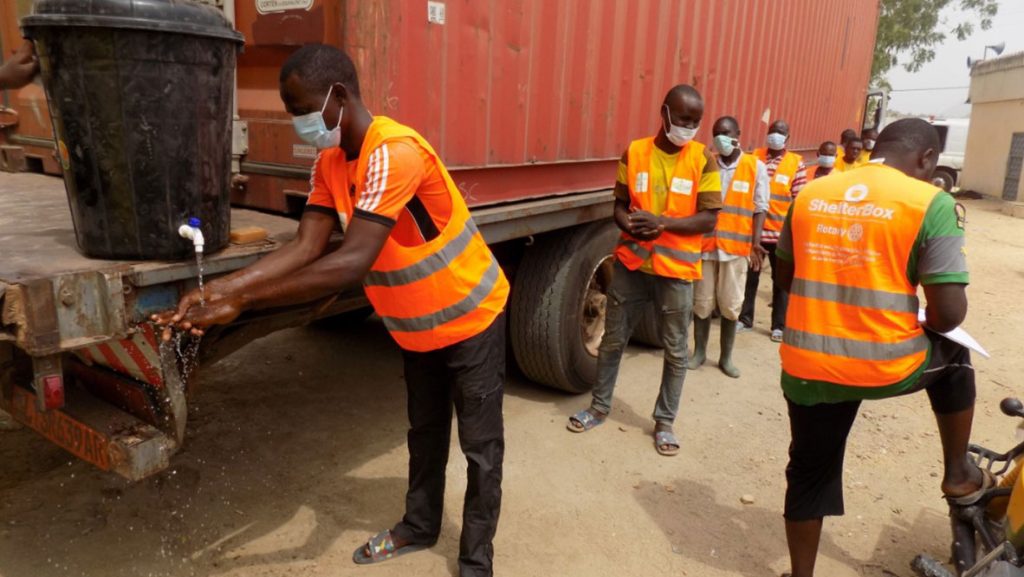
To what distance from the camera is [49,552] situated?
2582mm

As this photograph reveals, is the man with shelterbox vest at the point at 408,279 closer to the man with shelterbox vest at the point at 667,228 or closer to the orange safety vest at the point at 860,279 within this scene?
the orange safety vest at the point at 860,279

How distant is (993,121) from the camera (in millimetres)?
17625

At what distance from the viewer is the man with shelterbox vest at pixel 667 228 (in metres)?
3.41

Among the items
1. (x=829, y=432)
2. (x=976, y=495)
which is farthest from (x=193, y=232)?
(x=976, y=495)

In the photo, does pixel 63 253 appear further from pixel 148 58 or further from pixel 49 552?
pixel 49 552

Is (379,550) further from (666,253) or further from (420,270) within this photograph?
(666,253)

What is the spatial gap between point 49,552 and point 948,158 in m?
23.1

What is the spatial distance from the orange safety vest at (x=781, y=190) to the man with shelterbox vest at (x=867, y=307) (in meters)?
3.28

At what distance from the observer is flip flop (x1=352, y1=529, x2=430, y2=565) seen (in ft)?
8.64

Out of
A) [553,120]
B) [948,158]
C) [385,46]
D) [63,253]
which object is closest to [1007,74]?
[948,158]

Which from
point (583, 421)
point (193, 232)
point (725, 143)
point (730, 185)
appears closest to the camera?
point (193, 232)

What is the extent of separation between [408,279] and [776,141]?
14.3 ft

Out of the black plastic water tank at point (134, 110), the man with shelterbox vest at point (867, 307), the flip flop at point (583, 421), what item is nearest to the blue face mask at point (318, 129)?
the black plastic water tank at point (134, 110)

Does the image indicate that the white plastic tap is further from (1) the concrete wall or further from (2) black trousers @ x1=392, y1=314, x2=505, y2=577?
(1) the concrete wall
